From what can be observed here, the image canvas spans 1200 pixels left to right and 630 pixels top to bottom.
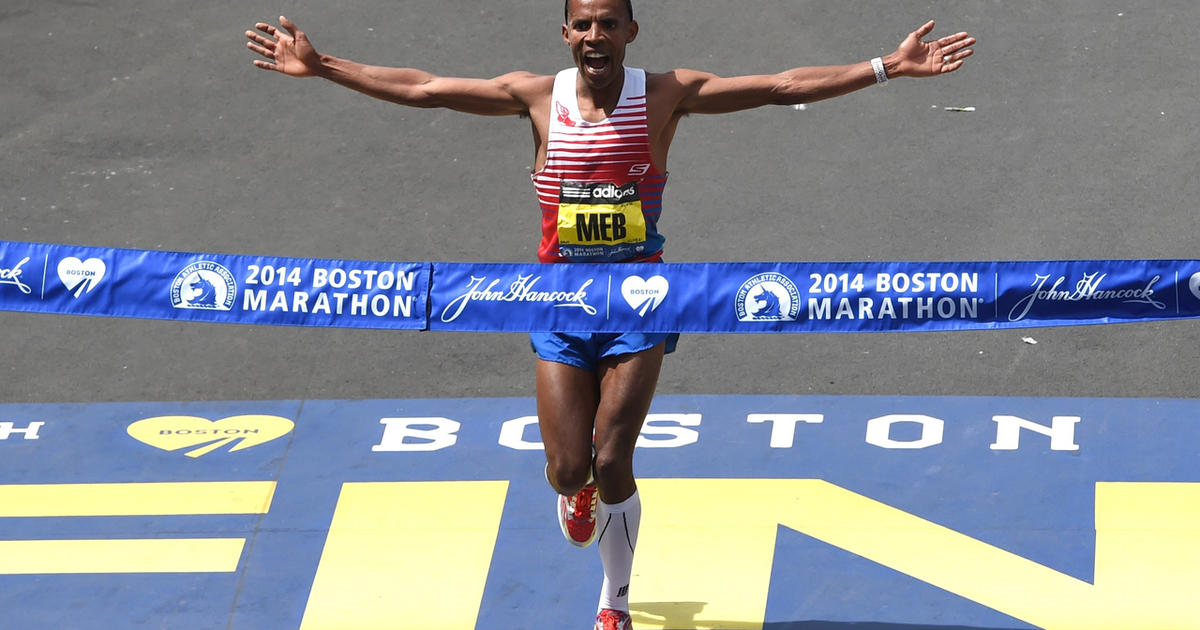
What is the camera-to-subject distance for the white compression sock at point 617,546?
262 inches

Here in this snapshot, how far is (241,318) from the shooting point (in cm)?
685

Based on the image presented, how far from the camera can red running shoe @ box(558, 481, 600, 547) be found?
22.8 ft

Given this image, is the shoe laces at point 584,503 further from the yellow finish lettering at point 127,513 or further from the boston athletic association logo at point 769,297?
the yellow finish lettering at point 127,513

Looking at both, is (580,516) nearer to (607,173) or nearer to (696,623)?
(696,623)

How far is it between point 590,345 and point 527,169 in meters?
4.47

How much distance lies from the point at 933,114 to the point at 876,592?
17.1 feet

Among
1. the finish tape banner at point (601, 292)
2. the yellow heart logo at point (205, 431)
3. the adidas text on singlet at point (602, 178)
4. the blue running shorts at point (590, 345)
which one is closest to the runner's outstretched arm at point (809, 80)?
the adidas text on singlet at point (602, 178)

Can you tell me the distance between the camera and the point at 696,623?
22.7 feet

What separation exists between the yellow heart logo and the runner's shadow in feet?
8.33

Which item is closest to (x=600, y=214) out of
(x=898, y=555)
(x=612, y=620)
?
(x=612, y=620)

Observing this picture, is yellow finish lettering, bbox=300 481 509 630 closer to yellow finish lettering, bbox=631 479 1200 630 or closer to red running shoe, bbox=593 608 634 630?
red running shoe, bbox=593 608 634 630

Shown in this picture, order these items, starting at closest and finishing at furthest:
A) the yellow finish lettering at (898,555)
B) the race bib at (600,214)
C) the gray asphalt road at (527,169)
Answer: the race bib at (600,214), the yellow finish lettering at (898,555), the gray asphalt road at (527,169)

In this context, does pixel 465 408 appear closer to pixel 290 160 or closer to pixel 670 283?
pixel 670 283

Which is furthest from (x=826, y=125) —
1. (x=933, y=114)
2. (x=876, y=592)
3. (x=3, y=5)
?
(x=3, y=5)
